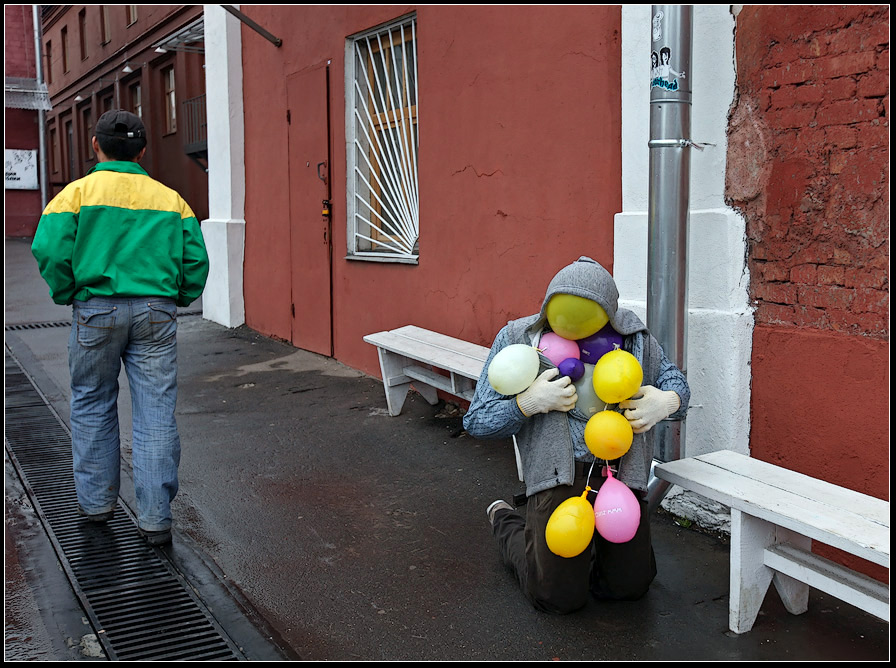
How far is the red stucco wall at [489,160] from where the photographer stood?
16.1 feet

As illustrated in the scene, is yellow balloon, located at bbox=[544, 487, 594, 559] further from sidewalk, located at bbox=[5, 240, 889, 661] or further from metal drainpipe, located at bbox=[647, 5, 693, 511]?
metal drainpipe, located at bbox=[647, 5, 693, 511]

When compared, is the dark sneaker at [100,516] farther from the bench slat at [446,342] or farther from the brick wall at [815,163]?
the brick wall at [815,163]

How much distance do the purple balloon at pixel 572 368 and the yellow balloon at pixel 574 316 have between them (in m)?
0.09

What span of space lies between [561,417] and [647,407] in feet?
1.05

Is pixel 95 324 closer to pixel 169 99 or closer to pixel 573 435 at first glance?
pixel 573 435

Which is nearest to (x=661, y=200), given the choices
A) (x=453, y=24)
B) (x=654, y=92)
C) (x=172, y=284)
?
(x=654, y=92)

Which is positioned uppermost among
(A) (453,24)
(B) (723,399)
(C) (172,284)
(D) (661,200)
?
(A) (453,24)

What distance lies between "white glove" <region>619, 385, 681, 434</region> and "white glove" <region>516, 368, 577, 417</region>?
0.21m

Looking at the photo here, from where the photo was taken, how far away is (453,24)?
6.12m

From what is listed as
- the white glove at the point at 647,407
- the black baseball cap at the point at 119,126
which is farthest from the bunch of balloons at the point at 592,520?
the black baseball cap at the point at 119,126

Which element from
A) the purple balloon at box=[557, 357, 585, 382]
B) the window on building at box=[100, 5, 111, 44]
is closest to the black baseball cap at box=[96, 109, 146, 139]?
the purple balloon at box=[557, 357, 585, 382]

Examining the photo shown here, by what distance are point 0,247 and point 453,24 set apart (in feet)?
10.8

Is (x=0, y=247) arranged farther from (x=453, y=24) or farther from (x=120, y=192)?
(x=453, y=24)

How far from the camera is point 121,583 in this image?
3.71 m
